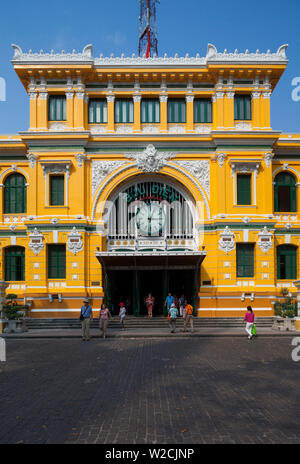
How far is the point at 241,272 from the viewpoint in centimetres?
2936

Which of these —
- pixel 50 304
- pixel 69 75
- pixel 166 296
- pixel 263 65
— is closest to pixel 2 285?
pixel 50 304

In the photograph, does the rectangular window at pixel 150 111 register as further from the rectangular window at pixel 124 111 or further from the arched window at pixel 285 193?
the arched window at pixel 285 193

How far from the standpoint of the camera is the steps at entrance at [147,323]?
2734 centimetres

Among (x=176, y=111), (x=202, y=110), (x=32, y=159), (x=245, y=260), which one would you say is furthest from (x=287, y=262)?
(x=32, y=159)

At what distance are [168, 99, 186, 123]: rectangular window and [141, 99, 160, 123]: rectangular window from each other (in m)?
0.80

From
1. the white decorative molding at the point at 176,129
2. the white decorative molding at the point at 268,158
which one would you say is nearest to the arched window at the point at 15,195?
the white decorative molding at the point at 176,129

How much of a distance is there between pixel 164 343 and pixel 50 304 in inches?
416

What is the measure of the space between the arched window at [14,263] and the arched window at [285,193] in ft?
58.0

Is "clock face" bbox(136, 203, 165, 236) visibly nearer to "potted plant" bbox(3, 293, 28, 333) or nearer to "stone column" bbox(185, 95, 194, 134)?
"stone column" bbox(185, 95, 194, 134)

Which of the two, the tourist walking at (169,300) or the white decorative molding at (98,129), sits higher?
the white decorative molding at (98,129)

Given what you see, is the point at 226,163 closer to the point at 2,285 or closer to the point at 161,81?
the point at 161,81

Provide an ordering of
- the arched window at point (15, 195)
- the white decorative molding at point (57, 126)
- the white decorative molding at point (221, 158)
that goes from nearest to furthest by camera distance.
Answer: the white decorative molding at point (221, 158)
the white decorative molding at point (57, 126)
the arched window at point (15, 195)

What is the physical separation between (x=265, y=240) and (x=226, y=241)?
2.56 m

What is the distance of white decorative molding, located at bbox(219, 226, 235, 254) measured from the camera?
29047mm
